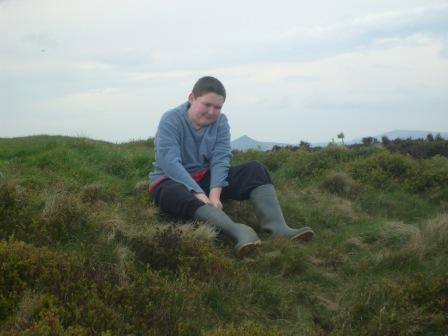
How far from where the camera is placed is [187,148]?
22.3 ft

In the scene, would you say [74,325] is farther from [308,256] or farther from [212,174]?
[212,174]

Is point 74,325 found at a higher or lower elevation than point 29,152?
lower

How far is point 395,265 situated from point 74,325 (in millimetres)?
3077

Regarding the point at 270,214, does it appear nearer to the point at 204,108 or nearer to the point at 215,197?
the point at 215,197

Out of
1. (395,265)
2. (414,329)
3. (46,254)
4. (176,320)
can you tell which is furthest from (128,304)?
(395,265)

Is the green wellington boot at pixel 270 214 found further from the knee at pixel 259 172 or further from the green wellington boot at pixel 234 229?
the green wellington boot at pixel 234 229

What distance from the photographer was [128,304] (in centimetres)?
385

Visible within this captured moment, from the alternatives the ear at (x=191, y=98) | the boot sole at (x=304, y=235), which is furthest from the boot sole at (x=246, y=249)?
the ear at (x=191, y=98)

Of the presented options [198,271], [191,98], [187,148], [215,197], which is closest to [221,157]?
[187,148]

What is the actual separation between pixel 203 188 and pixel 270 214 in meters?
1.00

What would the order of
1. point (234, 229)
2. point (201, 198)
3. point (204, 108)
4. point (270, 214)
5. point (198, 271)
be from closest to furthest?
point (198, 271) < point (234, 229) < point (201, 198) < point (270, 214) < point (204, 108)

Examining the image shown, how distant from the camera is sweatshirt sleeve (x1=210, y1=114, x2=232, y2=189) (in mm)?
6574

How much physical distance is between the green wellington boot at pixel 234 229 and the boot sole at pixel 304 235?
564mm

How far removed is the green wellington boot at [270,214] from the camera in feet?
20.0
